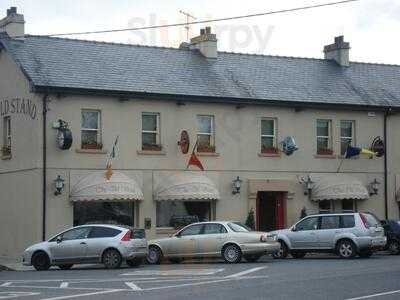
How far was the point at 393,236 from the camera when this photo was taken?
29.5 meters

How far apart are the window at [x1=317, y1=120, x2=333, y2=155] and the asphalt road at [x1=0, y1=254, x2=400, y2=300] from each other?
1014cm

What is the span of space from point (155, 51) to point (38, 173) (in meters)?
8.19

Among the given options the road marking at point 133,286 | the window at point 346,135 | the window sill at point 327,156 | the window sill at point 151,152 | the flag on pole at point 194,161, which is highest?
the window at point 346,135

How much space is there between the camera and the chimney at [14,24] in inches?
1246

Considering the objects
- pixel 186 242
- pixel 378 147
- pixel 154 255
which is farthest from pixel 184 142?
pixel 378 147

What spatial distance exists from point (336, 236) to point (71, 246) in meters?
8.77

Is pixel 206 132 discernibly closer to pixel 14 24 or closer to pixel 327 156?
pixel 327 156

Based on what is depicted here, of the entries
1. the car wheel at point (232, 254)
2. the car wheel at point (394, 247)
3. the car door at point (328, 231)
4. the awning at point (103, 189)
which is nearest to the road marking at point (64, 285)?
the car wheel at point (232, 254)

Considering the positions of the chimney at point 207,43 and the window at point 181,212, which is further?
the chimney at point 207,43

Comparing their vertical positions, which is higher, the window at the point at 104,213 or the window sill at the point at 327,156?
the window sill at the point at 327,156

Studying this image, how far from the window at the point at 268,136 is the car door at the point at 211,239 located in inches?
332

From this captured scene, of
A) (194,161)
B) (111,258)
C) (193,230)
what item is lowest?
(111,258)

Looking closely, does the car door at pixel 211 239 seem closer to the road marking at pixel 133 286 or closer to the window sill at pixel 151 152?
the window sill at pixel 151 152

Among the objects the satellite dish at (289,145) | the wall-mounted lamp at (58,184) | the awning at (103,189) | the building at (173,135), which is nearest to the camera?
the wall-mounted lamp at (58,184)
